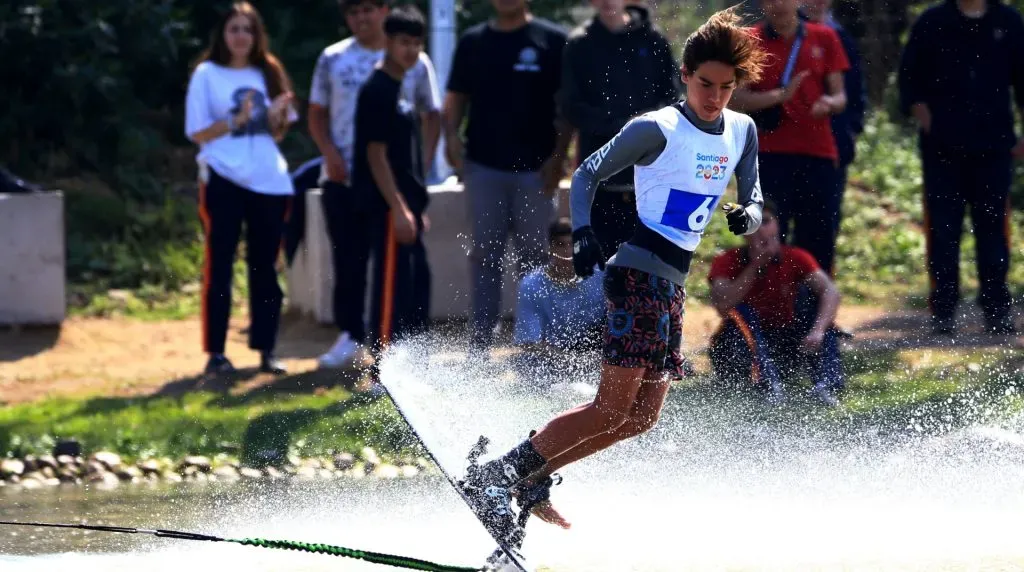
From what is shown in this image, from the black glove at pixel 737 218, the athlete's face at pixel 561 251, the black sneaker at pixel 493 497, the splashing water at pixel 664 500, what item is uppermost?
the black glove at pixel 737 218

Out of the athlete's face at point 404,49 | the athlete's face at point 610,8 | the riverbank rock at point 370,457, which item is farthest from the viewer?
the athlete's face at point 404,49

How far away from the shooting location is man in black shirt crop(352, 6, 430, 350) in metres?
8.24

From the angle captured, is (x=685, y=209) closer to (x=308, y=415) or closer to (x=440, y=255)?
(x=308, y=415)

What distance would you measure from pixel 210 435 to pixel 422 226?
5.90ft

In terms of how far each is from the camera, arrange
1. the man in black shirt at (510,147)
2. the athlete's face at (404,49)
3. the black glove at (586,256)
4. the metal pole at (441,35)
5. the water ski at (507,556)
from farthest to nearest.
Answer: the metal pole at (441,35)
the man in black shirt at (510,147)
the athlete's face at (404,49)
the water ski at (507,556)
the black glove at (586,256)

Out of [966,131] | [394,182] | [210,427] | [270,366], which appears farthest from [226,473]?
[966,131]

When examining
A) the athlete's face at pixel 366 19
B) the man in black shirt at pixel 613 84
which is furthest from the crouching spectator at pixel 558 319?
the athlete's face at pixel 366 19

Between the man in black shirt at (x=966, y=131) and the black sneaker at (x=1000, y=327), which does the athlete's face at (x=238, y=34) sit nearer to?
the man in black shirt at (x=966, y=131)

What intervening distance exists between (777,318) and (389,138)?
7.17ft

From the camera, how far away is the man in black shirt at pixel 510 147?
8.31m

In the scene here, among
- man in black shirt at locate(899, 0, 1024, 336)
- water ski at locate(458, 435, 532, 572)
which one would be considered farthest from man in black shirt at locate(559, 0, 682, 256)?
water ski at locate(458, 435, 532, 572)

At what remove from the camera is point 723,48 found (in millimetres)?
5145

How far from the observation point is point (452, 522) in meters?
6.08

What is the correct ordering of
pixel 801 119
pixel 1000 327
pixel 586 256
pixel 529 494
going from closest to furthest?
Answer: pixel 586 256
pixel 529 494
pixel 801 119
pixel 1000 327
